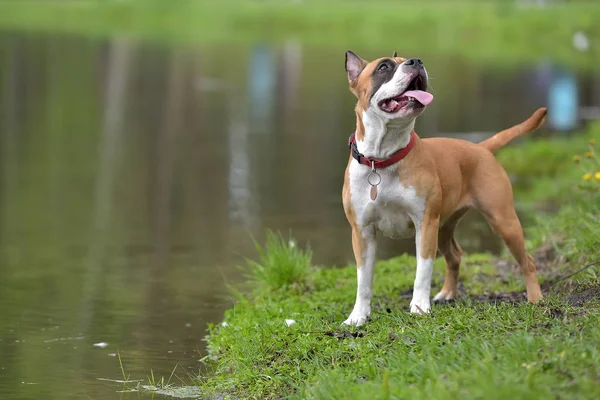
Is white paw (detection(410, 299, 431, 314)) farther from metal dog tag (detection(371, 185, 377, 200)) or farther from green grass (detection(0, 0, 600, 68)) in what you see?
green grass (detection(0, 0, 600, 68))

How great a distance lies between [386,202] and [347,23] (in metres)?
41.4

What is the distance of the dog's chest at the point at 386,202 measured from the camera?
745 cm

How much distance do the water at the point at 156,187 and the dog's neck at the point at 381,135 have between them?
1.56 m

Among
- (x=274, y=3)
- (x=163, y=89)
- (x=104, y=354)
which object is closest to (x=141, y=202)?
(x=104, y=354)

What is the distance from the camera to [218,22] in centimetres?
5122

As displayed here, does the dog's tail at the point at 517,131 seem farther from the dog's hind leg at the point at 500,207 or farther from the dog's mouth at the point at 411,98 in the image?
the dog's mouth at the point at 411,98

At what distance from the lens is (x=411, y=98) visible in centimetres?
713

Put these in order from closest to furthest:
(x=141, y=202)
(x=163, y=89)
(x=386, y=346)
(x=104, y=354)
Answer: (x=386, y=346)
(x=104, y=354)
(x=141, y=202)
(x=163, y=89)

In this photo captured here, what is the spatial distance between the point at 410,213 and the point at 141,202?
7497 mm

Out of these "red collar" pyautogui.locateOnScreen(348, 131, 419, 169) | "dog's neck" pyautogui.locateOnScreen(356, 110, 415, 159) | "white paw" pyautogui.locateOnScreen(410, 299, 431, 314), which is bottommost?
"white paw" pyautogui.locateOnScreen(410, 299, 431, 314)

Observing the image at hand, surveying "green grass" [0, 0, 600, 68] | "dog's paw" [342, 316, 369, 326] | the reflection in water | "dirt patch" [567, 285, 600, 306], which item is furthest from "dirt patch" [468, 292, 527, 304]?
"green grass" [0, 0, 600, 68]

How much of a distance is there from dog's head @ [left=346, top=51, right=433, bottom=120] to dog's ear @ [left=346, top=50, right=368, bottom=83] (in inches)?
3.9

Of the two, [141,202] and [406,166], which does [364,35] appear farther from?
[406,166]

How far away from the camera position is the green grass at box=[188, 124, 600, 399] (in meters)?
5.43
